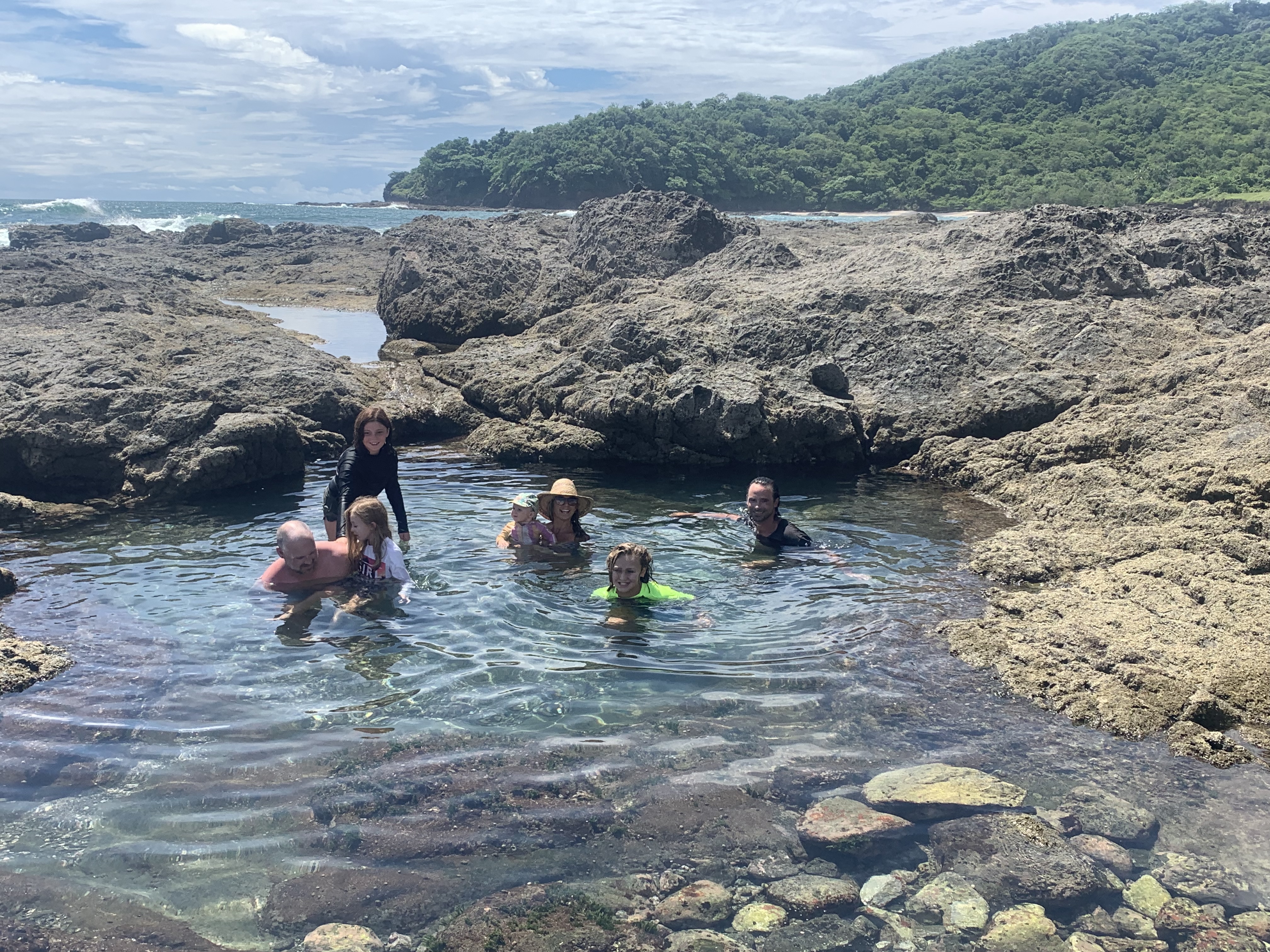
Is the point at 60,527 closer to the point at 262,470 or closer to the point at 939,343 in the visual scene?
the point at 262,470

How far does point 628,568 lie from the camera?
7.14m

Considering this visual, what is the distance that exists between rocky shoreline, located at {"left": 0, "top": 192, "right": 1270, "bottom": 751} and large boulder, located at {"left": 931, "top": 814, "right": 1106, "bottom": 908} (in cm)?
126

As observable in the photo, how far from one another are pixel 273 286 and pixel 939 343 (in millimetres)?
26070

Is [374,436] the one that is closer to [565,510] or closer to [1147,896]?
[565,510]

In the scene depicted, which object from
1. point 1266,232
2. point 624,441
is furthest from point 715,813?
point 1266,232

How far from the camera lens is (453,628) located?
7.03 m

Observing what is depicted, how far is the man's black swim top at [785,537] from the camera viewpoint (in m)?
8.74

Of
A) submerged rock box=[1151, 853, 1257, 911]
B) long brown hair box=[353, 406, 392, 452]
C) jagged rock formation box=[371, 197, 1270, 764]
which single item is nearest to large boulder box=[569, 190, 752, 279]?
jagged rock formation box=[371, 197, 1270, 764]

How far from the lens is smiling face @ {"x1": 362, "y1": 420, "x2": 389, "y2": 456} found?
321 inches

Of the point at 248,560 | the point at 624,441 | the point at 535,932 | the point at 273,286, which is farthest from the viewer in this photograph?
the point at 273,286

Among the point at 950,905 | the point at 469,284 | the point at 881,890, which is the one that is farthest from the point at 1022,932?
the point at 469,284

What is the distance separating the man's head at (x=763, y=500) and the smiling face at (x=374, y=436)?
3340 millimetres

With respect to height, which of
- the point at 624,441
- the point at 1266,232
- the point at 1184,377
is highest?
the point at 1266,232

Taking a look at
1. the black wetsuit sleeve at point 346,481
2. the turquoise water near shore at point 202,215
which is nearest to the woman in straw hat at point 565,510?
the black wetsuit sleeve at point 346,481
